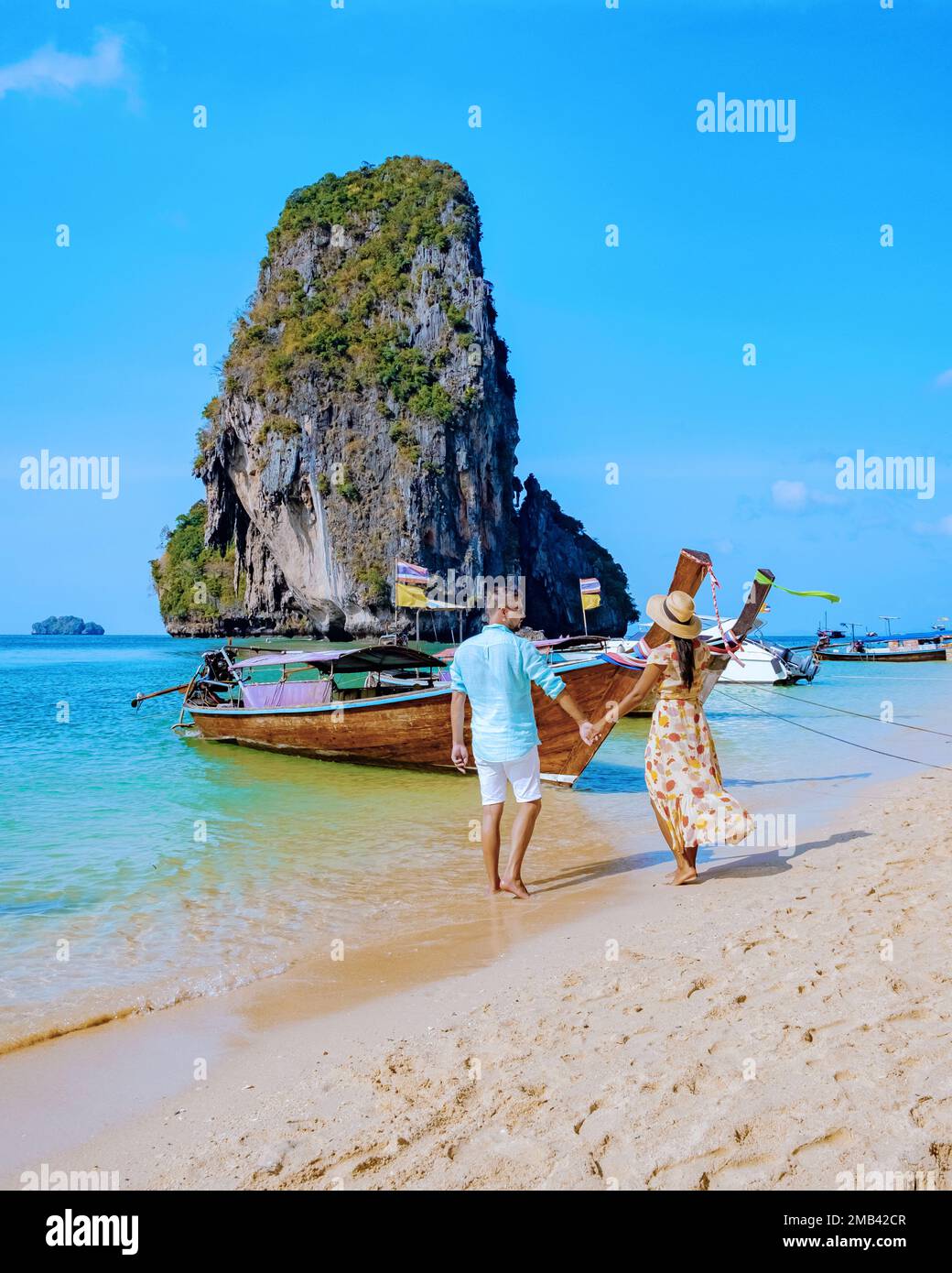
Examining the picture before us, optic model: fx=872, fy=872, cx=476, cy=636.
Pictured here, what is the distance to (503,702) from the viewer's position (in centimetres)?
539

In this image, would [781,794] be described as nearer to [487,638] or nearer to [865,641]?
[487,638]

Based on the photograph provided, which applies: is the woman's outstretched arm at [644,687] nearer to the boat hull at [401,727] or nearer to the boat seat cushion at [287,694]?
the boat hull at [401,727]

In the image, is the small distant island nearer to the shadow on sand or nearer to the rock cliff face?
the rock cliff face

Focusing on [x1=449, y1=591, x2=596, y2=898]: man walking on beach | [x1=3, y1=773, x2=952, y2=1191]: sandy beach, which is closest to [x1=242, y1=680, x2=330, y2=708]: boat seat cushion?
[x1=449, y1=591, x2=596, y2=898]: man walking on beach

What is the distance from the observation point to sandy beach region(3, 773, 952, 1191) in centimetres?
237

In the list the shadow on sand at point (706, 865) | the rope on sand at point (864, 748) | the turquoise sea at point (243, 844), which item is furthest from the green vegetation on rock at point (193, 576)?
the shadow on sand at point (706, 865)

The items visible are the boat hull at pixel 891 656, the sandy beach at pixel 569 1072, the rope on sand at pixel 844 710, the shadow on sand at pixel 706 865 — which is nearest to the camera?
the sandy beach at pixel 569 1072

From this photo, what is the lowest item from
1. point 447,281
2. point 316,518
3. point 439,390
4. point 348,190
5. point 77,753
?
point 77,753

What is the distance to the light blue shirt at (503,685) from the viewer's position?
536cm

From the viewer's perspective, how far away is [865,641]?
43.5m

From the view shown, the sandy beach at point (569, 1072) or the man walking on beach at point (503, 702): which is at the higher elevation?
the man walking on beach at point (503, 702)

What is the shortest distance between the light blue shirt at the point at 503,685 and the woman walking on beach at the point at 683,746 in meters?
0.61
